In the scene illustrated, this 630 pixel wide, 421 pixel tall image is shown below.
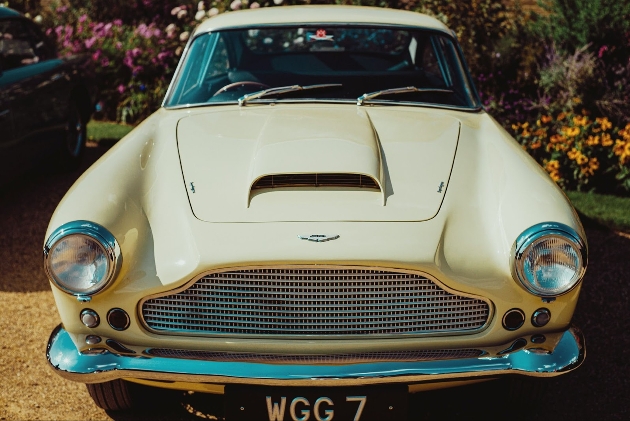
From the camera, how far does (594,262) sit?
4.68m

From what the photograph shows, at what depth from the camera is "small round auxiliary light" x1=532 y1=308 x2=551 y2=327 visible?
8.34 ft

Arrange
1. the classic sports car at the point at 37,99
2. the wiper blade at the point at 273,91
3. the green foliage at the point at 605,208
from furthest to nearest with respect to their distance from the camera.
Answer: the green foliage at the point at 605,208 → the classic sports car at the point at 37,99 → the wiper blade at the point at 273,91

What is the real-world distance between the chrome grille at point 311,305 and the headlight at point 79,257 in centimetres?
20

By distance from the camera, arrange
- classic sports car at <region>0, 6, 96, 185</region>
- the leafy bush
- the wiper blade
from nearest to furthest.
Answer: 1. the wiper blade
2. classic sports car at <region>0, 6, 96, 185</region>
3. the leafy bush

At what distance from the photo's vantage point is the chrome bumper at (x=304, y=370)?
240cm

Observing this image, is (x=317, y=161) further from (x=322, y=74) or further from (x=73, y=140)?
(x=73, y=140)

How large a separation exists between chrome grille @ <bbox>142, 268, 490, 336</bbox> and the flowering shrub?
3.77 m

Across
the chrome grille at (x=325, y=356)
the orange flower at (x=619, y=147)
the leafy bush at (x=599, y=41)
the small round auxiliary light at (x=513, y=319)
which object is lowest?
the orange flower at (x=619, y=147)

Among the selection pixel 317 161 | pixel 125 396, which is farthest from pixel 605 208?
pixel 125 396

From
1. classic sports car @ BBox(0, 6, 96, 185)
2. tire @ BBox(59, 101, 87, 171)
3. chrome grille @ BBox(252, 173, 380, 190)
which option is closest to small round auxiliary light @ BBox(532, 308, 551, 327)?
chrome grille @ BBox(252, 173, 380, 190)

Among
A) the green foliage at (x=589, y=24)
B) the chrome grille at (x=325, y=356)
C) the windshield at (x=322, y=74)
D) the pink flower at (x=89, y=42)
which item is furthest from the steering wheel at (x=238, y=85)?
the pink flower at (x=89, y=42)

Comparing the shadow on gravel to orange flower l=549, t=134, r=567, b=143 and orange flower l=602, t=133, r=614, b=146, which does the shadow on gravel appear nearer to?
orange flower l=549, t=134, r=567, b=143

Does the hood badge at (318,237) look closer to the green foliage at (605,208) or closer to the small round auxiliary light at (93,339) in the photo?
the small round auxiliary light at (93,339)

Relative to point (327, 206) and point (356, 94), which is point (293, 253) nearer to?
point (327, 206)
